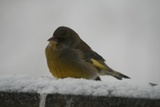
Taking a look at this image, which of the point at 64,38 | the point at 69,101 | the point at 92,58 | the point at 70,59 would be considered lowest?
the point at 69,101

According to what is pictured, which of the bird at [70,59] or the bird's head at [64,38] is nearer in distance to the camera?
the bird at [70,59]

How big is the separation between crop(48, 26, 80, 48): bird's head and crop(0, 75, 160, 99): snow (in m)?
2.43

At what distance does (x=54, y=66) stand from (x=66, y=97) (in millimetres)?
2409

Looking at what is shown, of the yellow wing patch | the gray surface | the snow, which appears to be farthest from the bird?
the gray surface

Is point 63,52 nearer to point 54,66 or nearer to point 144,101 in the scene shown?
point 54,66

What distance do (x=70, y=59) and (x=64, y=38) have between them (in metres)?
0.32

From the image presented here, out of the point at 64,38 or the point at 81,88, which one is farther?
the point at 64,38

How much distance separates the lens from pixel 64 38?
472 centimetres

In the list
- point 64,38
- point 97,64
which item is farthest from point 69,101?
point 97,64

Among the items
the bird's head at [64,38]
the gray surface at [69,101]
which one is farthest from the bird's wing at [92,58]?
the gray surface at [69,101]

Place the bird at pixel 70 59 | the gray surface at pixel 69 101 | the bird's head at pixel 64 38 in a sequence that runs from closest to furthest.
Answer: the gray surface at pixel 69 101
the bird at pixel 70 59
the bird's head at pixel 64 38

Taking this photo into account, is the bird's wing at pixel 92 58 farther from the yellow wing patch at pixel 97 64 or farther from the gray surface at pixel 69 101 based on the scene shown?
the gray surface at pixel 69 101

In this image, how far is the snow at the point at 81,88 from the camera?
1925 mm

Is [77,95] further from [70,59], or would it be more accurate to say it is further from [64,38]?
[64,38]
